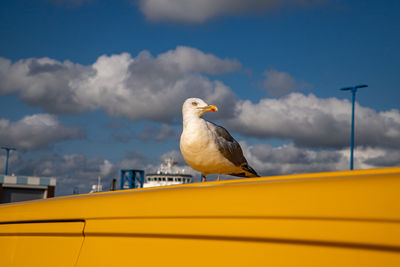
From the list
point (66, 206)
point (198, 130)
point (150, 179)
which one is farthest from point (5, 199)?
point (66, 206)

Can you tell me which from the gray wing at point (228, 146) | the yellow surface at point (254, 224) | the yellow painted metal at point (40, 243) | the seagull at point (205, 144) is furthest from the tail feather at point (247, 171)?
the yellow surface at point (254, 224)

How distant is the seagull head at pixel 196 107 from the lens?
18.2 ft

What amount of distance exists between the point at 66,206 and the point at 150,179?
4160 cm

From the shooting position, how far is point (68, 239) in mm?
1853

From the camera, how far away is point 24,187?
136ft

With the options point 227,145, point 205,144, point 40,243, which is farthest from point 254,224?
point 227,145

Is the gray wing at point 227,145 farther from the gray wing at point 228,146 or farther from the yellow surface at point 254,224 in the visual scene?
the yellow surface at point 254,224

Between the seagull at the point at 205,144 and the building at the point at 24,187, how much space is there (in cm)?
3718

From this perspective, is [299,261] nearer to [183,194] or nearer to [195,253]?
[195,253]

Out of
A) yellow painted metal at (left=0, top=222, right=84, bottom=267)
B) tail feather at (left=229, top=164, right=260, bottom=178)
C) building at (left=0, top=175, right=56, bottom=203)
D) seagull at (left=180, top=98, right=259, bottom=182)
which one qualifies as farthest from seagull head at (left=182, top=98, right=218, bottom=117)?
building at (left=0, top=175, right=56, bottom=203)

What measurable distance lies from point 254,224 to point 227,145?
14.3 feet

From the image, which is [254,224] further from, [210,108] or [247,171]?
[247,171]

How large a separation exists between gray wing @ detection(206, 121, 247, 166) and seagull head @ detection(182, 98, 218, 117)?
0.17 meters

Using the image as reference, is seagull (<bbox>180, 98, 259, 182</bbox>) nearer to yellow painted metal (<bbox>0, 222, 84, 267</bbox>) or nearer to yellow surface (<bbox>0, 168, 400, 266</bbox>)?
yellow painted metal (<bbox>0, 222, 84, 267</bbox>)
